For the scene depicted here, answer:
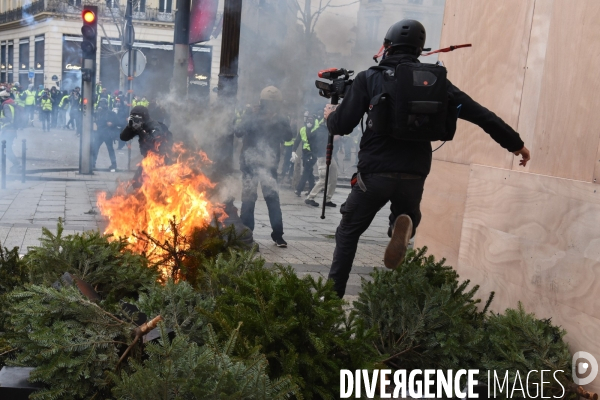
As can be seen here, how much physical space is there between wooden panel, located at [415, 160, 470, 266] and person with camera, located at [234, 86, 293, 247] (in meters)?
2.68

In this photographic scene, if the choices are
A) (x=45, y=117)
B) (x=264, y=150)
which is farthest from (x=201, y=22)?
(x=45, y=117)

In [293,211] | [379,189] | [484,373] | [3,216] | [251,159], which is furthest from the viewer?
[293,211]

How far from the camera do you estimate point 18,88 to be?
26547 millimetres

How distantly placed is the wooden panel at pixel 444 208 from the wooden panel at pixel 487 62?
101 millimetres

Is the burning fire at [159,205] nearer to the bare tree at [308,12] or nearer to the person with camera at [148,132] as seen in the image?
the person with camera at [148,132]

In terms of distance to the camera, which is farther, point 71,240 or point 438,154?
point 438,154

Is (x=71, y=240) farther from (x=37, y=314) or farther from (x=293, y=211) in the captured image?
(x=293, y=211)

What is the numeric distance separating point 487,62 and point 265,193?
12.7ft

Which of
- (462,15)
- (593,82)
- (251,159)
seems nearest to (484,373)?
(593,82)

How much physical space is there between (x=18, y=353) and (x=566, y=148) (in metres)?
3.20

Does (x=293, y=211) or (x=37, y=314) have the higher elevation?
(x=37, y=314)

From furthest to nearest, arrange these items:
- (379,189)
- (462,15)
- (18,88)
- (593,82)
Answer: (18,88) → (462,15) → (379,189) → (593,82)

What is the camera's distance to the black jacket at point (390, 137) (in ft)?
13.6

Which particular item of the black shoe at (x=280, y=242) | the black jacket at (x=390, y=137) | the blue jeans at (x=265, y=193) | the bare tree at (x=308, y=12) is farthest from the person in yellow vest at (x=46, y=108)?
the black jacket at (x=390, y=137)
